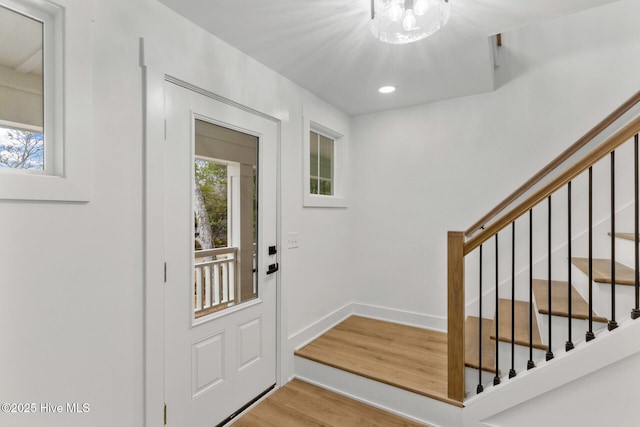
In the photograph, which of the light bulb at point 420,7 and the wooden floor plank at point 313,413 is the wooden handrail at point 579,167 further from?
the wooden floor plank at point 313,413

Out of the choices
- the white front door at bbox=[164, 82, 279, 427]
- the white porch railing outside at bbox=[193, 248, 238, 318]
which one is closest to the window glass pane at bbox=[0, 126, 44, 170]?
the white front door at bbox=[164, 82, 279, 427]

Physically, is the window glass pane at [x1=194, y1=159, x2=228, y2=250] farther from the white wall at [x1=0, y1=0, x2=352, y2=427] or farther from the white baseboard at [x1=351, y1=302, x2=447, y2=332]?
the white baseboard at [x1=351, y1=302, x2=447, y2=332]

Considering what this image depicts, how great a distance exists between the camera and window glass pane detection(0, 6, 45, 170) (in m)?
1.12

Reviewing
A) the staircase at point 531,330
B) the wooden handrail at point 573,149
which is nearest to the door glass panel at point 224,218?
the staircase at point 531,330

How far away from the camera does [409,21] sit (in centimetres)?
133

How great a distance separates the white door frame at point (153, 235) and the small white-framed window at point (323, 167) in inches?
51.6

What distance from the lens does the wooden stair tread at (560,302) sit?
1.70m

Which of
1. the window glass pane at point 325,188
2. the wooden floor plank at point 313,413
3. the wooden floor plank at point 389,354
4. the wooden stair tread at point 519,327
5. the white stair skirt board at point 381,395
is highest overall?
the window glass pane at point 325,188

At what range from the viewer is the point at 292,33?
181cm

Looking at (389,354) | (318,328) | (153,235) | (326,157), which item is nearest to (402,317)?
(389,354)

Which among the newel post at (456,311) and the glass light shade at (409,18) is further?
the newel post at (456,311)

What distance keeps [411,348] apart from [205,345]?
5.69ft

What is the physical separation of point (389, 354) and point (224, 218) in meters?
1.75

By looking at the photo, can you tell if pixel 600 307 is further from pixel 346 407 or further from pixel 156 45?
pixel 156 45
